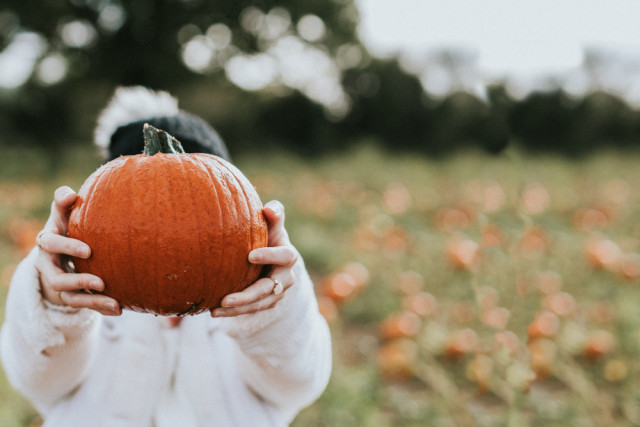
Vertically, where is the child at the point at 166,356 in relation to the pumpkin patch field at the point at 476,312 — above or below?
above

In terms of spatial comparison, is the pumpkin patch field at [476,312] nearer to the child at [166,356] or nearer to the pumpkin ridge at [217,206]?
the child at [166,356]

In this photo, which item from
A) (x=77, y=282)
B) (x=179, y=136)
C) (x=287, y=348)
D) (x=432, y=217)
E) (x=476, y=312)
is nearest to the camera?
(x=77, y=282)

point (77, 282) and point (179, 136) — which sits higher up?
point (179, 136)

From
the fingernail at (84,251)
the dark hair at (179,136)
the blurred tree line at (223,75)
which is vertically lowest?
the blurred tree line at (223,75)

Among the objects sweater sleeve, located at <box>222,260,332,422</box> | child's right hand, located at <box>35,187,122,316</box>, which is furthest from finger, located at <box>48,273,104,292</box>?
sweater sleeve, located at <box>222,260,332,422</box>

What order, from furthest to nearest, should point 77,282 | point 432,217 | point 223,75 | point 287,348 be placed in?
1. point 223,75
2. point 432,217
3. point 287,348
4. point 77,282

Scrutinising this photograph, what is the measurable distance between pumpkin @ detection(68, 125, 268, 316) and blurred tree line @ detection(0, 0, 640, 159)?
38.9 feet

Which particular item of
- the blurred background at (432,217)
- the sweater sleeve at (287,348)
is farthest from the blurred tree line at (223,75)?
the sweater sleeve at (287,348)

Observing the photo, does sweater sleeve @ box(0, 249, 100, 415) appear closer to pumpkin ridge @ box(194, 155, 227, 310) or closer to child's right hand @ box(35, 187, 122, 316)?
child's right hand @ box(35, 187, 122, 316)

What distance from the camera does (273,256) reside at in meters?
1.15

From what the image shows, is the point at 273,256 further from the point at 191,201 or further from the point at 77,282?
the point at 77,282

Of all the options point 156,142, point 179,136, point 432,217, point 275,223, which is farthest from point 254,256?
point 432,217

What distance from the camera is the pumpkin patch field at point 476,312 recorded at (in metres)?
Result: 2.79

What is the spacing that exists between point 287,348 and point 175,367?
428 millimetres
